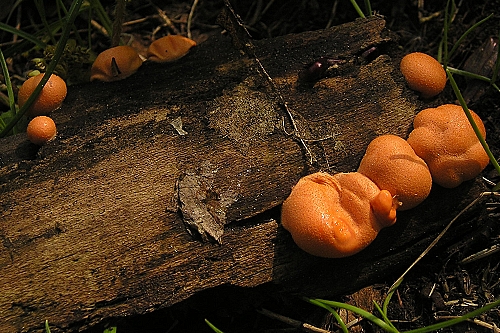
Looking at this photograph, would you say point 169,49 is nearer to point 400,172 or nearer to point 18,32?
point 18,32

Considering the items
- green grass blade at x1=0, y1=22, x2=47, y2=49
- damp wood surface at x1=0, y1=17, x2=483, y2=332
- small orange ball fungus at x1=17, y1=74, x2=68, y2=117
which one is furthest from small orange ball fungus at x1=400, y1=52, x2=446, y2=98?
green grass blade at x1=0, y1=22, x2=47, y2=49

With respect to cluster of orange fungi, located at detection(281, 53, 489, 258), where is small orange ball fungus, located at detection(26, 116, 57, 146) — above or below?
above

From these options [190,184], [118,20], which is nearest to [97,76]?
[118,20]

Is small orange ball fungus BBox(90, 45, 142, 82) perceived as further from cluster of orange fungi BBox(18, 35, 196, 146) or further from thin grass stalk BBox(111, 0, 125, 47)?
thin grass stalk BBox(111, 0, 125, 47)

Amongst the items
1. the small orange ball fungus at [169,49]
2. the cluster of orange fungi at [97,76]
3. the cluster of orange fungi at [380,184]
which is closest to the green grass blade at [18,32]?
the cluster of orange fungi at [97,76]

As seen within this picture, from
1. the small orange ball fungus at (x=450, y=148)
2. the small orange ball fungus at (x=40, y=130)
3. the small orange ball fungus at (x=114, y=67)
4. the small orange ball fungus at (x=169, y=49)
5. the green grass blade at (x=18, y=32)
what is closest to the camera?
the small orange ball fungus at (x=450, y=148)

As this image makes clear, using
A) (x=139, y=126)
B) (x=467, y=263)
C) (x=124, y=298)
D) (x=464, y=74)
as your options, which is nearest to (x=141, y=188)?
(x=139, y=126)

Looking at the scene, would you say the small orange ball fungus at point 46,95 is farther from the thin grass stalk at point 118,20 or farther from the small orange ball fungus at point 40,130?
the thin grass stalk at point 118,20
